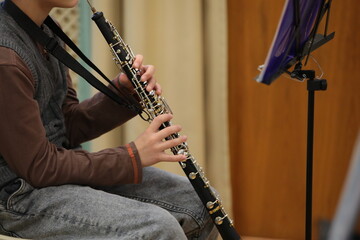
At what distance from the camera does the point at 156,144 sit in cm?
108

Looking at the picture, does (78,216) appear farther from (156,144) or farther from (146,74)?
(146,74)

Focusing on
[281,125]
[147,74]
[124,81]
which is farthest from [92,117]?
[281,125]

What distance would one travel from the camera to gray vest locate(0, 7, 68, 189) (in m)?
1.02

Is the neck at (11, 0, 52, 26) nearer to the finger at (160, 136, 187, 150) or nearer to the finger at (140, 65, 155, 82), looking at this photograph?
the finger at (140, 65, 155, 82)

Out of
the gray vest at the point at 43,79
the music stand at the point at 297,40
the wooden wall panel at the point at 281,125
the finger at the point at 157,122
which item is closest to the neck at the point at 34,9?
the gray vest at the point at 43,79

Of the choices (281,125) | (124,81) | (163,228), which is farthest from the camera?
(281,125)

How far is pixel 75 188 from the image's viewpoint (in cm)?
103

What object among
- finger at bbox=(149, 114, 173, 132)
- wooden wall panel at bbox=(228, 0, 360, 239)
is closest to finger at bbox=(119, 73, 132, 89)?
finger at bbox=(149, 114, 173, 132)

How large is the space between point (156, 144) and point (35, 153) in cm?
27

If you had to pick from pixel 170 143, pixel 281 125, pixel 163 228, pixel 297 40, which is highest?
pixel 297 40

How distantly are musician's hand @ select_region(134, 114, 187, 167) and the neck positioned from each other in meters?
0.37

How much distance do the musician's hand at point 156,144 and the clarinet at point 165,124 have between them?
0.04m

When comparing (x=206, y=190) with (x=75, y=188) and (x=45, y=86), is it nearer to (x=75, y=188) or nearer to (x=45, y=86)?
(x=75, y=188)

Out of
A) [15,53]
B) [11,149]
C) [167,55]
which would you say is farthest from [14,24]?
[167,55]
